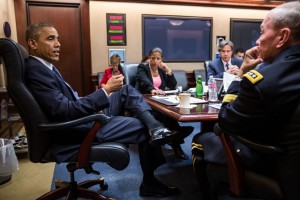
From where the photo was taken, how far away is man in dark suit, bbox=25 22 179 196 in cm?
143

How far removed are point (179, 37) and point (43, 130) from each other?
362cm

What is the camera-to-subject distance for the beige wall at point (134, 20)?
162 inches

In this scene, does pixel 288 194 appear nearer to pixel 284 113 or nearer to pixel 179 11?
pixel 284 113

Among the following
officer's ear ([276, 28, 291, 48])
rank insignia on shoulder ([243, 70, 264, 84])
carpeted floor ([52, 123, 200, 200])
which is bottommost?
carpeted floor ([52, 123, 200, 200])

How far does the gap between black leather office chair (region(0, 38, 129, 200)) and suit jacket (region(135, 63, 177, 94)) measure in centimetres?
148

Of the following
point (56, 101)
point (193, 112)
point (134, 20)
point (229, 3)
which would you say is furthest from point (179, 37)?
point (56, 101)

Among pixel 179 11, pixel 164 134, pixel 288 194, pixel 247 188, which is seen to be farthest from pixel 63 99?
pixel 179 11

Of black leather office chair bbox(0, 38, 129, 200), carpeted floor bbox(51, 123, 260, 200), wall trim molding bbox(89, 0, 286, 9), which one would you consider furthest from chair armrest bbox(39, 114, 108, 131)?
wall trim molding bbox(89, 0, 286, 9)

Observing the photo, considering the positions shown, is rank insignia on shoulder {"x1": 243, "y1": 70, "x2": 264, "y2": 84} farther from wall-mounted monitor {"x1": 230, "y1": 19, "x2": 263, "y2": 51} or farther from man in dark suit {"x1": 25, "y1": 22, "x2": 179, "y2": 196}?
wall-mounted monitor {"x1": 230, "y1": 19, "x2": 263, "y2": 51}

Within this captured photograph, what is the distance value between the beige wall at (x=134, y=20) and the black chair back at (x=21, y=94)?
2.84 metres

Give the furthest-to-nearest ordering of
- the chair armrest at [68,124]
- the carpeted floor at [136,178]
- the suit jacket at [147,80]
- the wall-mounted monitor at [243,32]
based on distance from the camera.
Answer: the wall-mounted monitor at [243,32] → the suit jacket at [147,80] → the carpeted floor at [136,178] → the chair armrest at [68,124]

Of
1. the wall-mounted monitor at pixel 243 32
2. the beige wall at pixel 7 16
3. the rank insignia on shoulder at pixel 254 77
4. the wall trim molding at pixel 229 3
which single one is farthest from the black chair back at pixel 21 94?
the wall-mounted monitor at pixel 243 32

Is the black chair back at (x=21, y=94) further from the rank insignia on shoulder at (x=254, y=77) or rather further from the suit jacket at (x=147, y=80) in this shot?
the suit jacket at (x=147, y=80)

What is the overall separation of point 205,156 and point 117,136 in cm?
55
